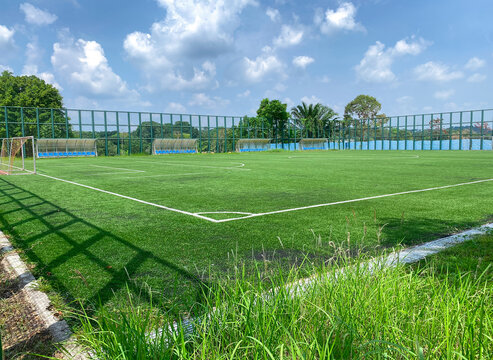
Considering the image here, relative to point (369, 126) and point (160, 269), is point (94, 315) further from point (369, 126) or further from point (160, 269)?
point (369, 126)

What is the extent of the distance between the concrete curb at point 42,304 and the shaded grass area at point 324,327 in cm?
18

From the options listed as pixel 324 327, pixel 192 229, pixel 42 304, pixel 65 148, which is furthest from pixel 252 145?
pixel 324 327

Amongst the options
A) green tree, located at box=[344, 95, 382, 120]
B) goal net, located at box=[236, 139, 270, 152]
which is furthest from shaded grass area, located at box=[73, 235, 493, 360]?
green tree, located at box=[344, 95, 382, 120]

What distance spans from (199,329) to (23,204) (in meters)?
7.12

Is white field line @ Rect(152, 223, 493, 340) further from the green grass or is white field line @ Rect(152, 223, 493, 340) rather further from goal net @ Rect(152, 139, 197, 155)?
goal net @ Rect(152, 139, 197, 155)

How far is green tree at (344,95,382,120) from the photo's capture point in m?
80.0

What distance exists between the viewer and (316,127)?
64438mm

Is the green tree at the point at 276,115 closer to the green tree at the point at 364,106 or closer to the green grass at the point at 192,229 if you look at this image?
the green tree at the point at 364,106

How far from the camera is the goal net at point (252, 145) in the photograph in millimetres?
53553

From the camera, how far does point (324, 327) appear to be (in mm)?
2123

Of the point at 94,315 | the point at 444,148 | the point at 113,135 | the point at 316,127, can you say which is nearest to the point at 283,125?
the point at 316,127

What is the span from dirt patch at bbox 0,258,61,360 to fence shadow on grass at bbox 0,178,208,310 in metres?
0.30

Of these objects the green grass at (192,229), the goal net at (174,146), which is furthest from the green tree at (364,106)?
the green grass at (192,229)

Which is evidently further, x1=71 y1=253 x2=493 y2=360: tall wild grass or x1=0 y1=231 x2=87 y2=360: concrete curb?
x1=0 y1=231 x2=87 y2=360: concrete curb
